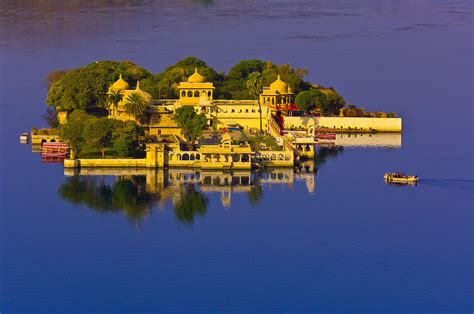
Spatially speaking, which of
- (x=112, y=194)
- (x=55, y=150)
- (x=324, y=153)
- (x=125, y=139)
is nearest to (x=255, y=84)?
(x=324, y=153)

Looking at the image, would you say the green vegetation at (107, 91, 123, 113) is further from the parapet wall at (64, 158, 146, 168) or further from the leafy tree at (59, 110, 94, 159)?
the parapet wall at (64, 158, 146, 168)

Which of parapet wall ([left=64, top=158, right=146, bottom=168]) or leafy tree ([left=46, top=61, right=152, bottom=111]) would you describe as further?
leafy tree ([left=46, top=61, right=152, bottom=111])

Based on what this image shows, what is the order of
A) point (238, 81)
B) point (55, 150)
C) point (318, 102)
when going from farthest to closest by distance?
point (238, 81), point (318, 102), point (55, 150)

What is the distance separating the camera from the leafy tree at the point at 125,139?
40.8 m

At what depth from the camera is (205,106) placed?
46156 mm

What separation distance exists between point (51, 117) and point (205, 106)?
527 cm

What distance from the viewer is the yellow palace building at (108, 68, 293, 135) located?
45250 millimetres

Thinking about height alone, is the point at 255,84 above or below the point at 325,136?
above

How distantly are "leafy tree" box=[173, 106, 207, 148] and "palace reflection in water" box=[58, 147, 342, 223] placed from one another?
2.39m

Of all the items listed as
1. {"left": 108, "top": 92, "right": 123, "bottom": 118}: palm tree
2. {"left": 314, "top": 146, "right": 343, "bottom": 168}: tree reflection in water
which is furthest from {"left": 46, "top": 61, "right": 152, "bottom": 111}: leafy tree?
{"left": 314, "top": 146, "right": 343, "bottom": 168}: tree reflection in water

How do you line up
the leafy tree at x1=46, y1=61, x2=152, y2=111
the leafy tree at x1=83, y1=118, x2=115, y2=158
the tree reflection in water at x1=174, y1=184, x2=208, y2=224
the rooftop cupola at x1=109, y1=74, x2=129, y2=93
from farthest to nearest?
the leafy tree at x1=46, y1=61, x2=152, y2=111 < the rooftop cupola at x1=109, y1=74, x2=129, y2=93 < the leafy tree at x1=83, y1=118, x2=115, y2=158 < the tree reflection in water at x1=174, y1=184, x2=208, y2=224

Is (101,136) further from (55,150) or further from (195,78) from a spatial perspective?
(195,78)

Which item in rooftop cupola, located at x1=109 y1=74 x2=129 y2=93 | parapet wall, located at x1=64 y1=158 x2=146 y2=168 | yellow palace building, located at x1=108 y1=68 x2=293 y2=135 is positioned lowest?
parapet wall, located at x1=64 y1=158 x2=146 y2=168

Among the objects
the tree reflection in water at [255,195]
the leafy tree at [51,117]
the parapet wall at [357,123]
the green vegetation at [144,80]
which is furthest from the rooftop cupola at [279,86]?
the tree reflection in water at [255,195]
